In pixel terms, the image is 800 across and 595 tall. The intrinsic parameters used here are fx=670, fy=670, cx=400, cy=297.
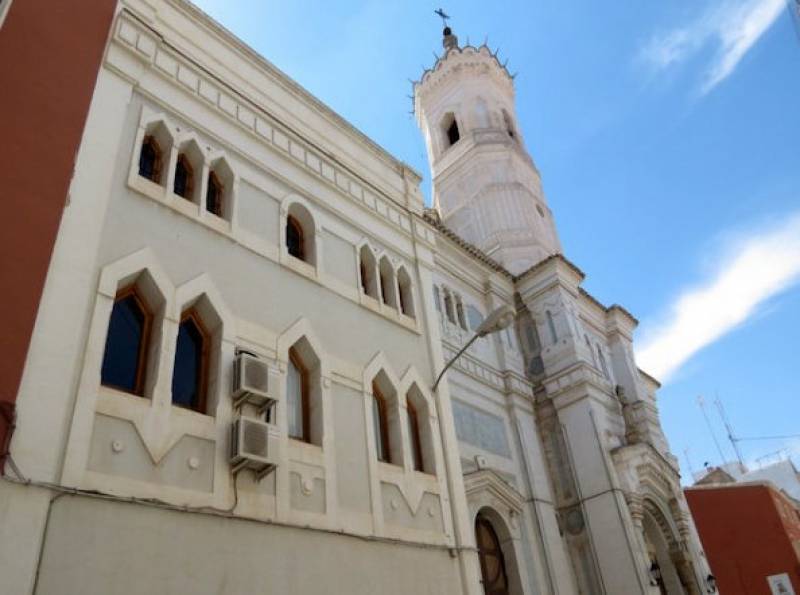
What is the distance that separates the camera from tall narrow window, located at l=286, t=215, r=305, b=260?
9.04 m

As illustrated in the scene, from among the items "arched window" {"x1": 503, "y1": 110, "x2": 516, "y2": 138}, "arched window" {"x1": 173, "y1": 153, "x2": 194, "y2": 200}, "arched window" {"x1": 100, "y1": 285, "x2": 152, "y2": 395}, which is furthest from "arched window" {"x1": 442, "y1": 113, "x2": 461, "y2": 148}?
"arched window" {"x1": 100, "y1": 285, "x2": 152, "y2": 395}

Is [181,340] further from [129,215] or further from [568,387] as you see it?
[568,387]

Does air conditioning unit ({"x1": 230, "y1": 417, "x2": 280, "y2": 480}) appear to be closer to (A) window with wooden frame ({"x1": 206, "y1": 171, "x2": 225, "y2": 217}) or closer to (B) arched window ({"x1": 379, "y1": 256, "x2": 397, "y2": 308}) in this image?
(A) window with wooden frame ({"x1": 206, "y1": 171, "x2": 225, "y2": 217})

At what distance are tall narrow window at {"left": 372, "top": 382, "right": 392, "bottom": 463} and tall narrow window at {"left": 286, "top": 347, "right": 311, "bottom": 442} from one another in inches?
41.4

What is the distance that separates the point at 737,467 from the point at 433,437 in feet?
150

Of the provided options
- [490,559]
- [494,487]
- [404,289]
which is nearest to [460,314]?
[494,487]

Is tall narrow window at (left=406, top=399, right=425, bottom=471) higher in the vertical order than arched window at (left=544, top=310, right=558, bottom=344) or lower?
lower

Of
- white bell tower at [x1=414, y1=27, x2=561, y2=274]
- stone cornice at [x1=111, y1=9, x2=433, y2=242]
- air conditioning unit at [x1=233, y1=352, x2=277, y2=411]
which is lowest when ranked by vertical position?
air conditioning unit at [x1=233, y1=352, x2=277, y2=411]

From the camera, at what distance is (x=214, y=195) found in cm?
828

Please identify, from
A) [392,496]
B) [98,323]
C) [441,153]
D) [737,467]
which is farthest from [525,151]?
[737,467]

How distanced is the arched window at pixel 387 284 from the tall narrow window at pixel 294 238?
1.54 meters

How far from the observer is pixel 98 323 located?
593 cm

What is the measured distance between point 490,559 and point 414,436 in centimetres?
462

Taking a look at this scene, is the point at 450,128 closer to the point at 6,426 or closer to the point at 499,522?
the point at 499,522
